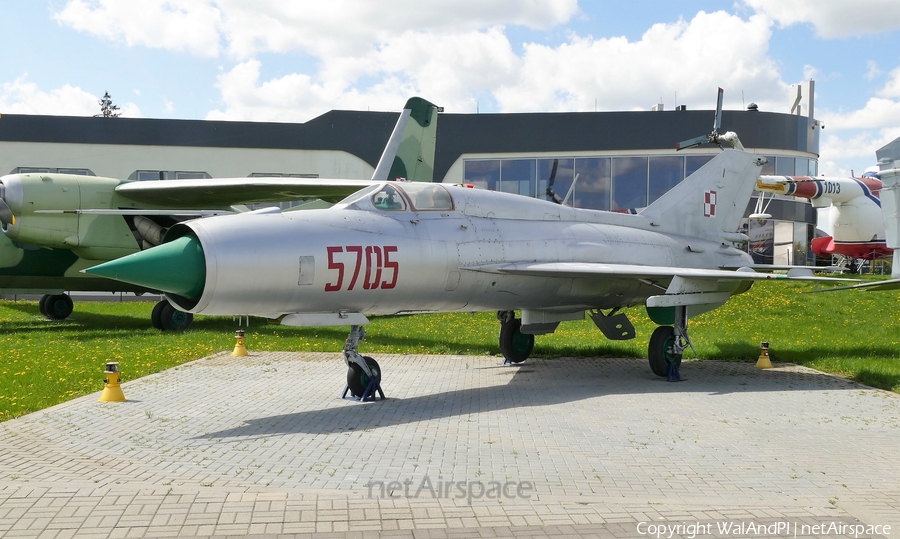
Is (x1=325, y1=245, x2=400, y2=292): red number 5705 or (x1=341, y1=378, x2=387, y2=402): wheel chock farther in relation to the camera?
(x1=341, y1=378, x2=387, y2=402): wheel chock

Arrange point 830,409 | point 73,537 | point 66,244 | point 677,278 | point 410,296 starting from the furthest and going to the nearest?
point 66,244, point 677,278, point 410,296, point 830,409, point 73,537

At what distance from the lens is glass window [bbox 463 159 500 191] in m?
33.0

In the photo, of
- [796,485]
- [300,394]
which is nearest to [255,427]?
[300,394]

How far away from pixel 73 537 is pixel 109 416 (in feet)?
13.9

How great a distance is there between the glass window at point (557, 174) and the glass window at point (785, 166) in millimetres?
8308

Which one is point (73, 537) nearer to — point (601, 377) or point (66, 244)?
point (601, 377)

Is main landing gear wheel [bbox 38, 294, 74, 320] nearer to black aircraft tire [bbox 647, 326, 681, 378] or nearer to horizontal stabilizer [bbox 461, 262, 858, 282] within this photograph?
horizontal stabilizer [bbox 461, 262, 858, 282]

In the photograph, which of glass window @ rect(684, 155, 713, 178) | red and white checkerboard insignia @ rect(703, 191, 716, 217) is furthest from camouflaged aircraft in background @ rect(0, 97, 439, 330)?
glass window @ rect(684, 155, 713, 178)

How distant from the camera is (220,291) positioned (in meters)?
8.46

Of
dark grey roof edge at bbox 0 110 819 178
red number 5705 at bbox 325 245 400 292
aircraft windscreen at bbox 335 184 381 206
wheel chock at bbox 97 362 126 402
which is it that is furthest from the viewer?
dark grey roof edge at bbox 0 110 819 178

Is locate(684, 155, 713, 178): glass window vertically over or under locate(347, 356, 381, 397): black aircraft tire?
over

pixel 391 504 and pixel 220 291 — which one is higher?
pixel 220 291

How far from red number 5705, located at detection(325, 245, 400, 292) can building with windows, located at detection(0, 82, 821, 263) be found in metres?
23.0

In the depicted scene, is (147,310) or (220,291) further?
(147,310)
